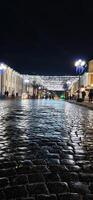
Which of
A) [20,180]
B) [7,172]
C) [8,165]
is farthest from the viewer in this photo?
[8,165]

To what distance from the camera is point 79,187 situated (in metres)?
4.97

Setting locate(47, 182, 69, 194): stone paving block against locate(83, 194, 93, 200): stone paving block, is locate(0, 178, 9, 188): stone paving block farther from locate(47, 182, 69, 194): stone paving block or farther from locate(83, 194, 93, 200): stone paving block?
locate(83, 194, 93, 200): stone paving block

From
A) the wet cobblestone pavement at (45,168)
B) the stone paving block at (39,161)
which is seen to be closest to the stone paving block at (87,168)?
the wet cobblestone pavement at (45,168)

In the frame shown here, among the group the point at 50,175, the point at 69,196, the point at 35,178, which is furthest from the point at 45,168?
the point at 69,196

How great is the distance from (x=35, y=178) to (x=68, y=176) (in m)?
0.53

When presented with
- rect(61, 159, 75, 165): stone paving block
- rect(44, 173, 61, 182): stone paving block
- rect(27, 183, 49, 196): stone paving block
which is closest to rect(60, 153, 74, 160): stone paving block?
rect(61, 159, 75, 165): stone paving block

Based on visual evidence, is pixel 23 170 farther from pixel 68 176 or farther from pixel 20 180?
pixel 68 176

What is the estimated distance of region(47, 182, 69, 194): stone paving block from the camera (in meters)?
4.75

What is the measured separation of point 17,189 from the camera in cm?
482

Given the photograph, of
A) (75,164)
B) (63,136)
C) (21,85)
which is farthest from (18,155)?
(21,85)

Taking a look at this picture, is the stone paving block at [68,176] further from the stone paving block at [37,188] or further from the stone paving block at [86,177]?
the stone paving block at [37,188]

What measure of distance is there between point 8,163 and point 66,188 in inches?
74.6

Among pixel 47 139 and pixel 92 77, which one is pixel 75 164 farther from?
pixel 92 77

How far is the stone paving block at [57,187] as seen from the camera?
187 inches
